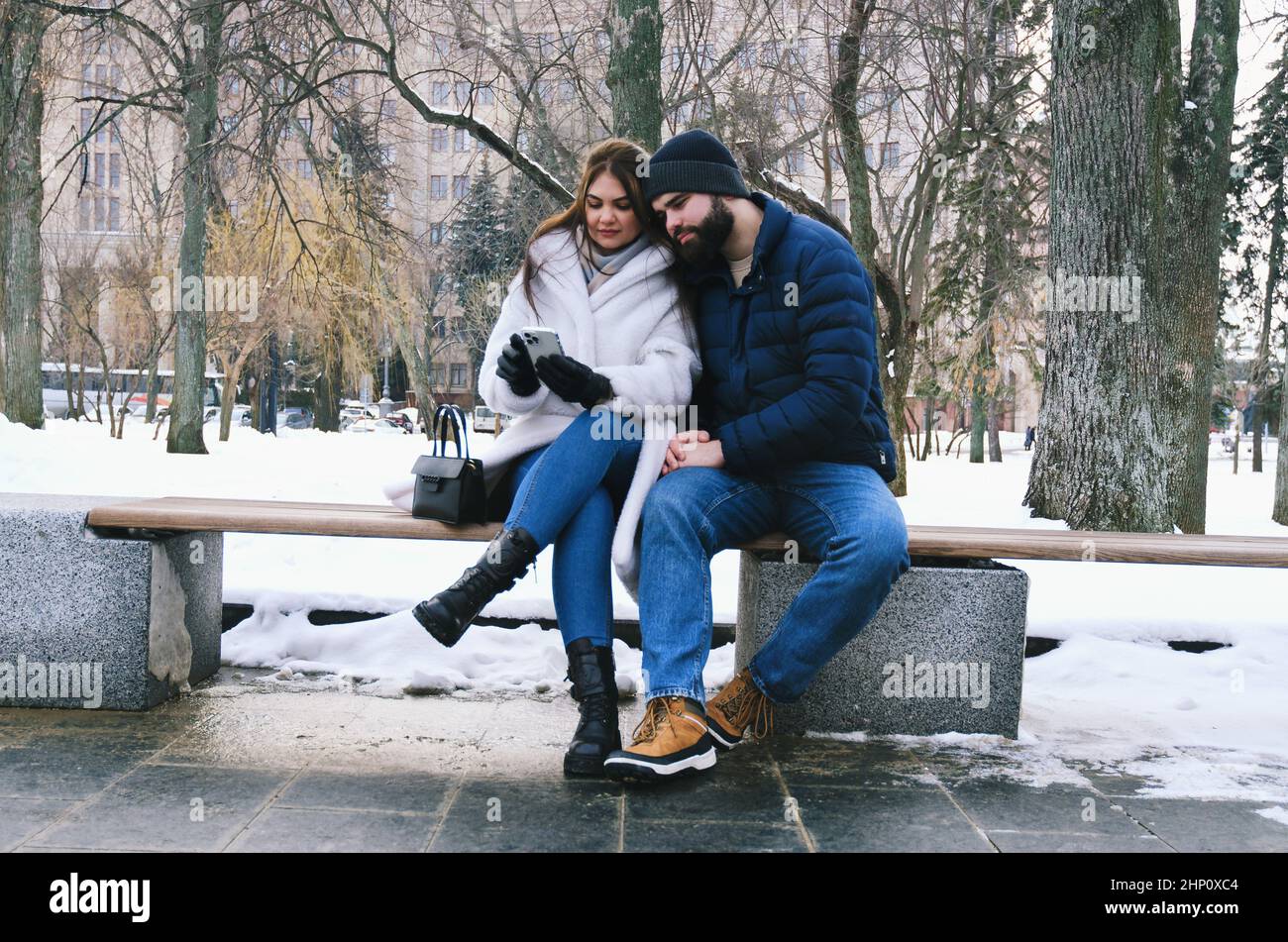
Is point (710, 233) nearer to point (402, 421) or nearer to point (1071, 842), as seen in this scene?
point (1071, 842)

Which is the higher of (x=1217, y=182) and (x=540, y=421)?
(x=1217, y=182)

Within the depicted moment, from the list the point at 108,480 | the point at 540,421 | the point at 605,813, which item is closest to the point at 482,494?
the point at 540,421

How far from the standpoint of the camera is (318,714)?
3875 millimetres

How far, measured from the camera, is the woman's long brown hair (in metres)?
3.75

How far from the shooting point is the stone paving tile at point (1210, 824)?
2.88 m

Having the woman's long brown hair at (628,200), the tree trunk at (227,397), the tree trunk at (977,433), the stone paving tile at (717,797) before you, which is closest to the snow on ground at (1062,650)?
the stone paving tile at (717,797)

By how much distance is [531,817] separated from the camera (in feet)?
9.64

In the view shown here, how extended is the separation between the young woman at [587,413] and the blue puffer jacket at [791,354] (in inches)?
5.4

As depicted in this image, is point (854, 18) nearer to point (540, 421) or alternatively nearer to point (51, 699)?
point (540, 421)

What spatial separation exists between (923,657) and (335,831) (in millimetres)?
1992
